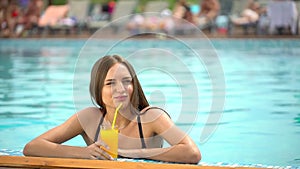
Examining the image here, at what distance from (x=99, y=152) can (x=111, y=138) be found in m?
0.11

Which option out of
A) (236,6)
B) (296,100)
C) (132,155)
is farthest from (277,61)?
(132,155)

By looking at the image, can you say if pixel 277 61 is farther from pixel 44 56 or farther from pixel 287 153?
pixel 287 153

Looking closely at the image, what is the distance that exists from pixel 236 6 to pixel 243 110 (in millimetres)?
12606

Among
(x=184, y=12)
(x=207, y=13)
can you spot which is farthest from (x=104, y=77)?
(x=207, y=13)

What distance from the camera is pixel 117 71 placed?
3141 mm

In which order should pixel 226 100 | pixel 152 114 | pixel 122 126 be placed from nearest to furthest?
pixel 152 114 < pixel 122 126 < pixel 226 100

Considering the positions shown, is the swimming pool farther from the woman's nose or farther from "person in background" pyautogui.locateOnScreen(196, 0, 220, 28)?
"person in background" pyautogui.locateOnScreen(196, 0, 220, 28)

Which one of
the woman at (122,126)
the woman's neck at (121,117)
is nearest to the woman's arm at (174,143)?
the woman at (122,126)

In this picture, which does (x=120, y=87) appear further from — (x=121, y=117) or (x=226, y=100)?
(x=226, y=100)

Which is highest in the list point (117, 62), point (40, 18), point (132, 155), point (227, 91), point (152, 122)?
point (117, 62)

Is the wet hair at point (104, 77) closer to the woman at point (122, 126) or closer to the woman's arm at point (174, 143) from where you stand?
the woman at point (122, 126)

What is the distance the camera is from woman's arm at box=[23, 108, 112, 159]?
3.14m

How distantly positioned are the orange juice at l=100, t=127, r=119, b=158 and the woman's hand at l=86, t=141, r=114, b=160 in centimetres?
2

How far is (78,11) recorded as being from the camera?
1930cm
